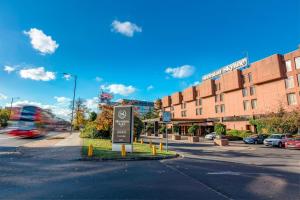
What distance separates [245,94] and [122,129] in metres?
43.2

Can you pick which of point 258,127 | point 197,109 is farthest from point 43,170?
point 197,109

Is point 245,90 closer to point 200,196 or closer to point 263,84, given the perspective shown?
point 263,84

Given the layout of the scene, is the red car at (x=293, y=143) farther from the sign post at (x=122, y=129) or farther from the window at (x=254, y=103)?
the window at (x=254, y=103)

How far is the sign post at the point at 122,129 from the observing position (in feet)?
60.5

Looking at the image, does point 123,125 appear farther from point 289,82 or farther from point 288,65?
point 288,65

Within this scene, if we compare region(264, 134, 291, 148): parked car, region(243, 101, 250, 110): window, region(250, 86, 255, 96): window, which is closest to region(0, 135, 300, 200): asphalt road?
region(264, 134, 291, 148): parked car

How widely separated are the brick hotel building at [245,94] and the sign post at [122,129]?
33319mm

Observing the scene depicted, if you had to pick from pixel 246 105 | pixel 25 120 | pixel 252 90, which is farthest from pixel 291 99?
pixel 25 120

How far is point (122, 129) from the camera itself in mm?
18938

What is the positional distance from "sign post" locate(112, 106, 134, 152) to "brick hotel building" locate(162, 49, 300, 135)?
33.3 m

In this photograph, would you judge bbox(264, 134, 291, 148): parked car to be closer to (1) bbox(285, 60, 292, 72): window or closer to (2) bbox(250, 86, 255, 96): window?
(1) bbox(285, 60, 292, 72): window

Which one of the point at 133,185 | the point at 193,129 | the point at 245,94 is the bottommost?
the point at 133,185

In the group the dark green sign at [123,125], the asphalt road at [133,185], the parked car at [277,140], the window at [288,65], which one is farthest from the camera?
the window at [288,65]

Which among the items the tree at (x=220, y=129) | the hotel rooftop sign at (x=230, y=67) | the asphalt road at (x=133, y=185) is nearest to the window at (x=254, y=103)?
the tree at (x=220, y=129)
